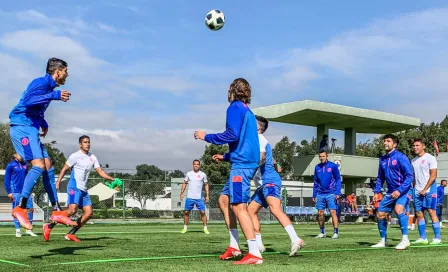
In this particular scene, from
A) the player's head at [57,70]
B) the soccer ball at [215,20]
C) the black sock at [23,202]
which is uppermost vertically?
the soccer ball at [215,20]

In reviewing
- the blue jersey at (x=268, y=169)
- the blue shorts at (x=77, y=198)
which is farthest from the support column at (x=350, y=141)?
the blue jersey at (x=268, y=169)

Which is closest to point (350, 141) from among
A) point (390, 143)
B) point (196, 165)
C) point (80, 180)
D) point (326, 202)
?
point (196, 165)

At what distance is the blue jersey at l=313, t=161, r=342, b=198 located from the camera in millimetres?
15711

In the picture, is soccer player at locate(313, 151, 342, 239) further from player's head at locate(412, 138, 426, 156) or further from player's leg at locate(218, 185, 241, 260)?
player's leg at locate(218, 185, 241, 260)

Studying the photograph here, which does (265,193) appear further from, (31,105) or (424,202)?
(424,202)

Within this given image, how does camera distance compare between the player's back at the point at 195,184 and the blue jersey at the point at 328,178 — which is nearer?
the blue jersey at the point at 328,178

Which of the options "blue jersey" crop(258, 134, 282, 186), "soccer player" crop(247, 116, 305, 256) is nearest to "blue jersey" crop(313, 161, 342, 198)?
"soccer player" crop(247, 116, 305, 256)

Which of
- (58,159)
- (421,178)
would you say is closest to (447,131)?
(58,159)

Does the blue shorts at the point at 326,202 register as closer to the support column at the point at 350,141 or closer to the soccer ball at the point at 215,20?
the soccer ball at the point at 215,20

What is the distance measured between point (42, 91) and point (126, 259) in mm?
2474

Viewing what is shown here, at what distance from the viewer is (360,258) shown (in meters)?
9.01

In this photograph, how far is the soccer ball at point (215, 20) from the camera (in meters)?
14.0

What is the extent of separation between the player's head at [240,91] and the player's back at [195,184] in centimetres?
1036

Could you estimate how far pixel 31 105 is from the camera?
8.13 metres
